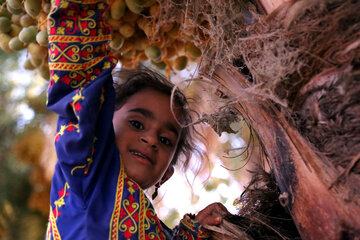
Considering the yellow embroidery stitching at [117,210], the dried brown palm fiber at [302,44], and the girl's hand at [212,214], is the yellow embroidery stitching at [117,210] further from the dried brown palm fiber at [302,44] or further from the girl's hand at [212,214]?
the dried brown palm fiber at [302,44]

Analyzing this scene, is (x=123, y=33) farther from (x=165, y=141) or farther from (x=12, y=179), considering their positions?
(x=12, y=179)

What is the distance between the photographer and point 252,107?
88cm

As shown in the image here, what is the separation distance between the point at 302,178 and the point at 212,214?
0.46 m

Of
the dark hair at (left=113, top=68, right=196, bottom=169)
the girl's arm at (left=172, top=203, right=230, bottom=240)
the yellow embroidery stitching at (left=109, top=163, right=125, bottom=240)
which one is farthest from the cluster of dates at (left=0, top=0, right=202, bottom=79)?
the girl's arm at (left=172, top=203, right=230, bottom=240)

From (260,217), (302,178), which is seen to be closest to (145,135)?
(260,217)

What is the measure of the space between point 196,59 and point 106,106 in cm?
50

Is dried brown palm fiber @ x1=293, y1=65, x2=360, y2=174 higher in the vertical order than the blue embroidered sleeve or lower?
higher

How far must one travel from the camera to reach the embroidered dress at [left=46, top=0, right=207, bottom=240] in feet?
3.61

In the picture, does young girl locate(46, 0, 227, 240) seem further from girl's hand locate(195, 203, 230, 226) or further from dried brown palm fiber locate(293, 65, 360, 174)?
dried brown palm fiber locate(293, 65, 360, 174)

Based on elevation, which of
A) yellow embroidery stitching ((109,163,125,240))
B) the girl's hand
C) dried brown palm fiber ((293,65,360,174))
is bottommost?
yellow embroidery stitching ((109,163,125,240))

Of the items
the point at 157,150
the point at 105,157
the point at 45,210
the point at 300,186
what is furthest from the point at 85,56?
the point at 45,210

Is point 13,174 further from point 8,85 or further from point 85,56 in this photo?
point 85,56

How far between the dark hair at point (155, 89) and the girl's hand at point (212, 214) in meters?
0.46

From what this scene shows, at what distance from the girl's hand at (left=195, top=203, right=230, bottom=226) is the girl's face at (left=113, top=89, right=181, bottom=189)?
9.0 inches
